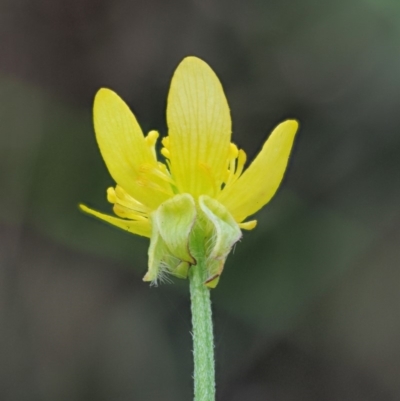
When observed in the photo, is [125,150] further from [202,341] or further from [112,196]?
[202,341]

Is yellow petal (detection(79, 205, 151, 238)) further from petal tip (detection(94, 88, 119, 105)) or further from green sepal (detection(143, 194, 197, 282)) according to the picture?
petal tip (detection(94, 88, 119, 105))

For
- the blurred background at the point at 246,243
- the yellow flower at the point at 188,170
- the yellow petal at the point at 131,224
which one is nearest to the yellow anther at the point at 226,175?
the yellow flower at the point at 188,170

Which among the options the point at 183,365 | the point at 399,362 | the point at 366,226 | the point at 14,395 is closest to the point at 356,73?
the point at 366,226

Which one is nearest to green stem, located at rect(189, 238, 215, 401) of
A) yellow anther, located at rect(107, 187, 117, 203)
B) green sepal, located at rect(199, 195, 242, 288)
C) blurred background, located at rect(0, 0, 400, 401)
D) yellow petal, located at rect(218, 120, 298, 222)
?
green sepal, located at rect(199, 195, 242, 288)

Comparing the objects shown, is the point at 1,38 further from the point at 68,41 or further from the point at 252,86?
the point at 252,86

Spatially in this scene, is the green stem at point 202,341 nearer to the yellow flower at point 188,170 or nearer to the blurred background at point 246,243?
the yellow flower at point 188,170

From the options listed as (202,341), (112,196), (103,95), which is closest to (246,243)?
(112,196)
